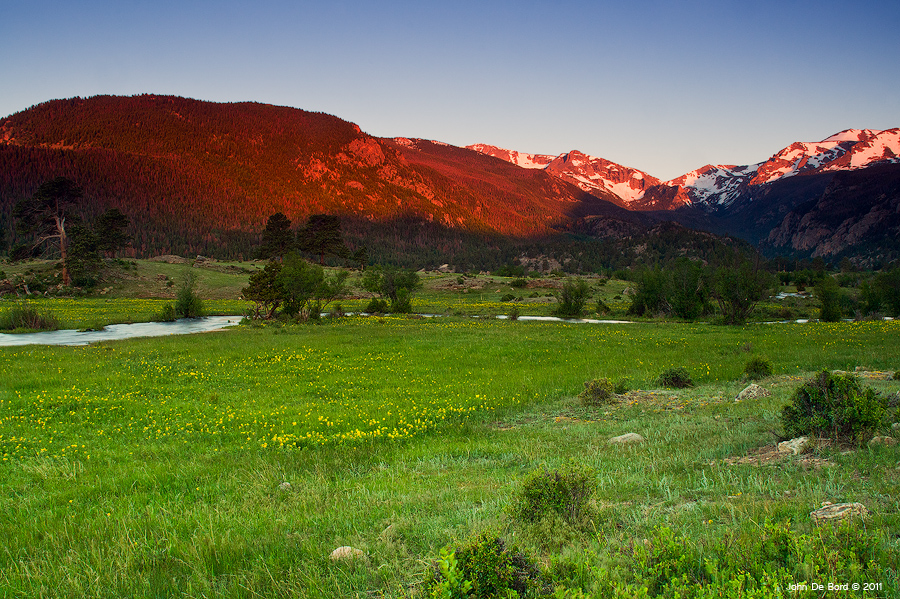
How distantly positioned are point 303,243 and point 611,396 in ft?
366

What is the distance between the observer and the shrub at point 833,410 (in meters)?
7.15

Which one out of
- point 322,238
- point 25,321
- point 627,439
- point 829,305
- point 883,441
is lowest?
point 829,305

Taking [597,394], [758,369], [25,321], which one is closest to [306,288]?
[25,321]

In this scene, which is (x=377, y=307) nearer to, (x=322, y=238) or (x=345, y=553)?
(x=322, y=238)

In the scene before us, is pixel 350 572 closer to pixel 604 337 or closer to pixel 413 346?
pixel 413 346

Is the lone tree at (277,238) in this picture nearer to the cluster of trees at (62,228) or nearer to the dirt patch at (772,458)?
the cluster of trees at (62,228)

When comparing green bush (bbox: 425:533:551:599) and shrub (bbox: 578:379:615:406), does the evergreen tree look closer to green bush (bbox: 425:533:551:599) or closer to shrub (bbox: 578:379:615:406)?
shrub (bbox: 578:379:615:406)

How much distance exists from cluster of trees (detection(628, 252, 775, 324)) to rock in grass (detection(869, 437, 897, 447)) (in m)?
45.0

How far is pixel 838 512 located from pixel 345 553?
15.3 ft

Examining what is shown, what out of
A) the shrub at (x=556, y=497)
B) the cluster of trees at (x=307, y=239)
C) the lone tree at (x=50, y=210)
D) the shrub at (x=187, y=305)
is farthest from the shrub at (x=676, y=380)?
the cluster of trees at (x=307, y=239)

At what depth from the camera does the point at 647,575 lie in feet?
12.7

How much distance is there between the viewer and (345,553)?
4930mm

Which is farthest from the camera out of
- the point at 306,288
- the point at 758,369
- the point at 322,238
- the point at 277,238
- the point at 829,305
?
the point at 322,238

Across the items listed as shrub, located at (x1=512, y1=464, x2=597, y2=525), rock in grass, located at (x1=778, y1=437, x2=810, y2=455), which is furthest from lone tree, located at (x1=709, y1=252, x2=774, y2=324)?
shrub, located at (x1=512, y1=464, x2=597, y2=525)
